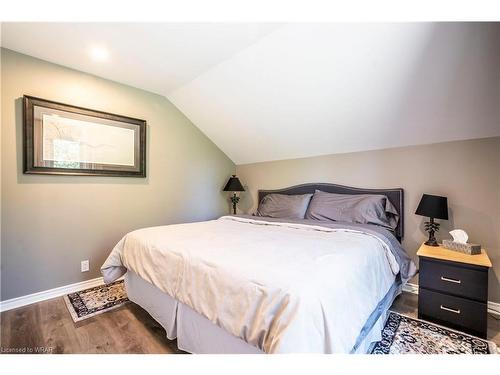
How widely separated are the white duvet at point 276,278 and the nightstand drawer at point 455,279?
0.91ft

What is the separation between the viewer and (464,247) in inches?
72.9

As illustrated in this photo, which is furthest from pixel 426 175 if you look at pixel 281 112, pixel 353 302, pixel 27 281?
pixel 27 281

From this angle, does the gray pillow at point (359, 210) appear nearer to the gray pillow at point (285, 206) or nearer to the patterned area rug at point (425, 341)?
the gray pillow at point (285, 206)

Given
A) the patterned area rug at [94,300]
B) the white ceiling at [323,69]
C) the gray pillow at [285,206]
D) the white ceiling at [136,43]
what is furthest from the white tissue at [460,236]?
the patterned area rug at [94,300]

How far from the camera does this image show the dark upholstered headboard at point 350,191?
244cm

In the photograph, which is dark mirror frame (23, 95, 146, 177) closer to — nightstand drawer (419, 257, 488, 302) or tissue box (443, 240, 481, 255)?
nightstand drawer (419, 257, 488, 302)

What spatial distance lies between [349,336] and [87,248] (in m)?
2.67

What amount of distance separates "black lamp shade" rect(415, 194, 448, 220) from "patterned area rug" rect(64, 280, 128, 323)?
9.45ft

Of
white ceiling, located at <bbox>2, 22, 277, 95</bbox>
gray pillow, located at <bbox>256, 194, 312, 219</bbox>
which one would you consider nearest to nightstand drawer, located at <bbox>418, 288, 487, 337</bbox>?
gray pillow, located at <bbox>256, 194, 312, 219</bbox>

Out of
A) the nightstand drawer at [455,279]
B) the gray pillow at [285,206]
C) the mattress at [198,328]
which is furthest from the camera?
the gray pillow at [285,206]

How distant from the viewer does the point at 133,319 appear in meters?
1.88

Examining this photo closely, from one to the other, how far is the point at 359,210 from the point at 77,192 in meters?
2.98

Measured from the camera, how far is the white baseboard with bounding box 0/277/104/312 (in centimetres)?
205

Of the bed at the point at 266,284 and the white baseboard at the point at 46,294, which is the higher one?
the bed at the point at 266,284
